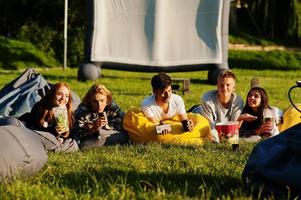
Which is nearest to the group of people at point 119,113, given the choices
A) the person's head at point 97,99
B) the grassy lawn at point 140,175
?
the person's head at point 97,99

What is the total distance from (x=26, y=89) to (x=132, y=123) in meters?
2.05

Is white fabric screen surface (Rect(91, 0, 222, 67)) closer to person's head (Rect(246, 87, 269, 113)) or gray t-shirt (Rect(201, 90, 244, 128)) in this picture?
gray t-shirt (Rect(201, 90, 244, 128))

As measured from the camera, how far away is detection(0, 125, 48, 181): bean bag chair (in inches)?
215

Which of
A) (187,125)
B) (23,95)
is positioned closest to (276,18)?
(23,95)

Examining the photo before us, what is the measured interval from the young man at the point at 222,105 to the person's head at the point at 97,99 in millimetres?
1226

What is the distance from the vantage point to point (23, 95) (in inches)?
373

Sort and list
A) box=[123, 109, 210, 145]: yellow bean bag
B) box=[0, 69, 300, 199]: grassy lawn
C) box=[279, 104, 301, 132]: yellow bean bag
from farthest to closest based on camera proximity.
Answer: box=[279, 104, 301, 132]: yellow bean bag < box=[123, 109, 210, 145]: yellow bean bag < box=[0, 69, 300, 199]: grassy lawn

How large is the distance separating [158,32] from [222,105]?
7.20 m

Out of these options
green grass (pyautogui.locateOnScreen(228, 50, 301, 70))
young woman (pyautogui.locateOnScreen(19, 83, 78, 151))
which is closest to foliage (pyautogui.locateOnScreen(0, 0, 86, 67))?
green grass (pyautogui.locateOnScreen(228, 50, 301, 70))

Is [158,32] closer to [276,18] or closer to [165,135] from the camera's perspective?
[165,135]

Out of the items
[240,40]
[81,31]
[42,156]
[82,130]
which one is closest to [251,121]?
[82,130]

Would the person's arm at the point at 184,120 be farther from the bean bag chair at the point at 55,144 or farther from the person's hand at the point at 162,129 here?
the bean bag chair at the point at 55,144

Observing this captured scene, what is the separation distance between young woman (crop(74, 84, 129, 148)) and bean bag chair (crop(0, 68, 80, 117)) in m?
1.03

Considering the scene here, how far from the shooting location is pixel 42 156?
19.1 ft
